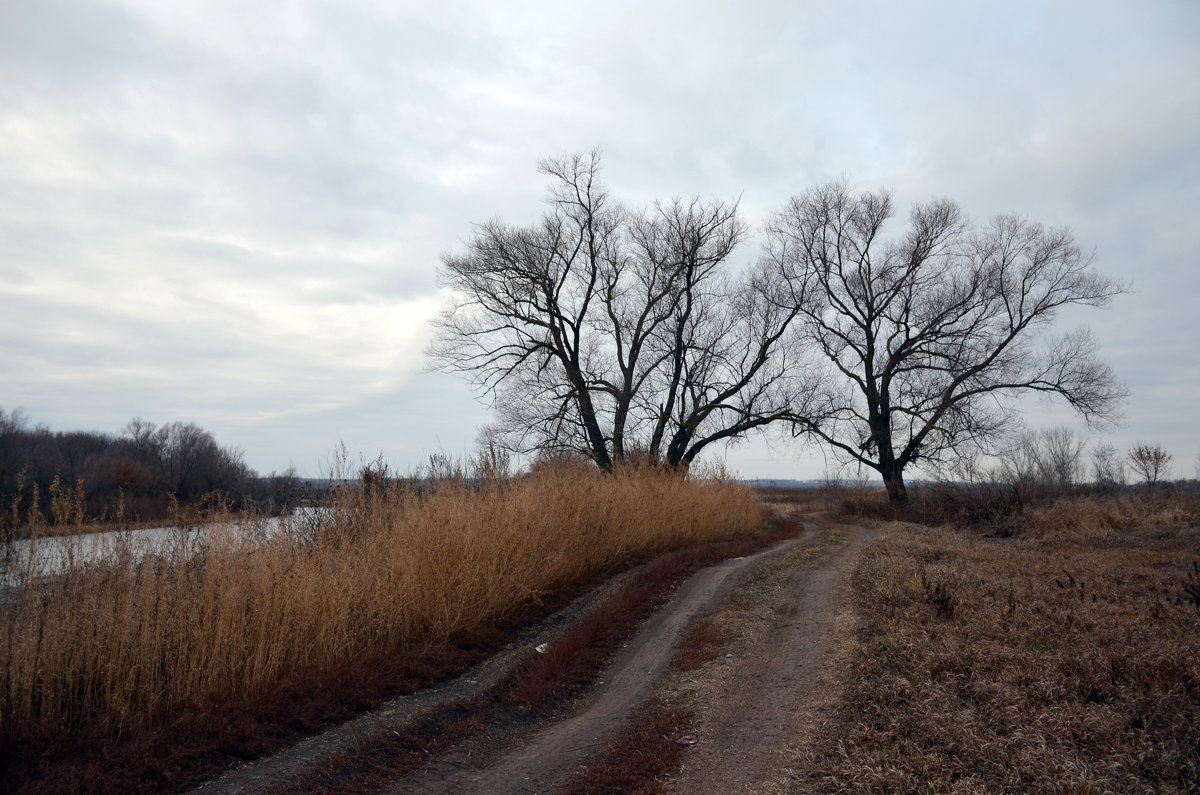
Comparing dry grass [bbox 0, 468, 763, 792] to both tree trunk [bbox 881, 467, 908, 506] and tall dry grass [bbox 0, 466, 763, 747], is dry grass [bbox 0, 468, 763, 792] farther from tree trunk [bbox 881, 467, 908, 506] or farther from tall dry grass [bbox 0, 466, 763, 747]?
tree trunk [bbox 881, 467, 908, 506]

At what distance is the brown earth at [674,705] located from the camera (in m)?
5.10

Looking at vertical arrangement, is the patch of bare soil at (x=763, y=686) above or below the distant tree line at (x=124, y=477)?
below

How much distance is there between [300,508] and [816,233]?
104 ft

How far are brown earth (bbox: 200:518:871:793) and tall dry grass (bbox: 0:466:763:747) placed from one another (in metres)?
1.14

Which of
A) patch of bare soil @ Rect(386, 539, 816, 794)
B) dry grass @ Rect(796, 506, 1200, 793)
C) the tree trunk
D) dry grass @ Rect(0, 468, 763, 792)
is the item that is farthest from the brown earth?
the tree trunk

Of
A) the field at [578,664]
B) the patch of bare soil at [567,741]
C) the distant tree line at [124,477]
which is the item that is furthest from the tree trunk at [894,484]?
the distant tree line at [124,477]

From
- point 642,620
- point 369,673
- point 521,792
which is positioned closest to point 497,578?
point 642,620

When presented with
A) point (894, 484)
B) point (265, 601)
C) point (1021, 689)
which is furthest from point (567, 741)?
point (894, 484)

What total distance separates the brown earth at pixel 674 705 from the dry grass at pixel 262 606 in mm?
1123

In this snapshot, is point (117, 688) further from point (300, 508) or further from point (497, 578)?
point (497, 578)

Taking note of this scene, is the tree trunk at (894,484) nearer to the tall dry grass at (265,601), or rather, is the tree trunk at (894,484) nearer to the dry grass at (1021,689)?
the dry grass at (1021,689)

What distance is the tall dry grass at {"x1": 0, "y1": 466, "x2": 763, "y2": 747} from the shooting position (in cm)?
573

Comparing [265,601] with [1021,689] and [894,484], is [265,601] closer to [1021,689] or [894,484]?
[1021,689]

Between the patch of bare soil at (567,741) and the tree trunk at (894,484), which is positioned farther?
the tree trunk at (894,484)
